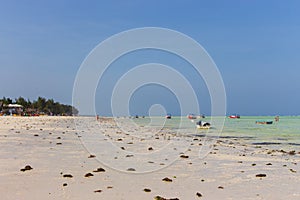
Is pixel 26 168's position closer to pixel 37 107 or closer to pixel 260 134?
pixel 260 134

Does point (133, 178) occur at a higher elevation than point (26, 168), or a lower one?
lower

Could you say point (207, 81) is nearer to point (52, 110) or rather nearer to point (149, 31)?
point (149, 31)

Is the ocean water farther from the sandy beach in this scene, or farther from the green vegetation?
the green vegetation

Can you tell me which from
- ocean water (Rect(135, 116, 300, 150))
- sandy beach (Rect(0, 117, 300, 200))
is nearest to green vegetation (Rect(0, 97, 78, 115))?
ocean water (Rect(135, 116, 300, 150))

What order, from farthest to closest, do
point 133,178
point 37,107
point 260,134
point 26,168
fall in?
1. point 37,107
2. point 260,134
3. point 26,168
4. point 133,178

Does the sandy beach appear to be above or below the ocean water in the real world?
below

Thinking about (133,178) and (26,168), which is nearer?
(133,178)

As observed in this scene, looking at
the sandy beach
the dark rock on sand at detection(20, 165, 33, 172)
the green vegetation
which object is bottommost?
the sandy beach

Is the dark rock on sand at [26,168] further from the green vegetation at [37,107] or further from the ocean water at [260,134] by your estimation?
the green vegetation at [37,107]

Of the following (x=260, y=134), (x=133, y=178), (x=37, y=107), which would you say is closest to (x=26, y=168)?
(x=133, y=178)

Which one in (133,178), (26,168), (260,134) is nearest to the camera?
(133,178)

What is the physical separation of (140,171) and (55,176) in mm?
2743

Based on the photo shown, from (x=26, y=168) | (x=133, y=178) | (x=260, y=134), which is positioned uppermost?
(x=260, y=134)

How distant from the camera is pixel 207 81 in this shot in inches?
584
